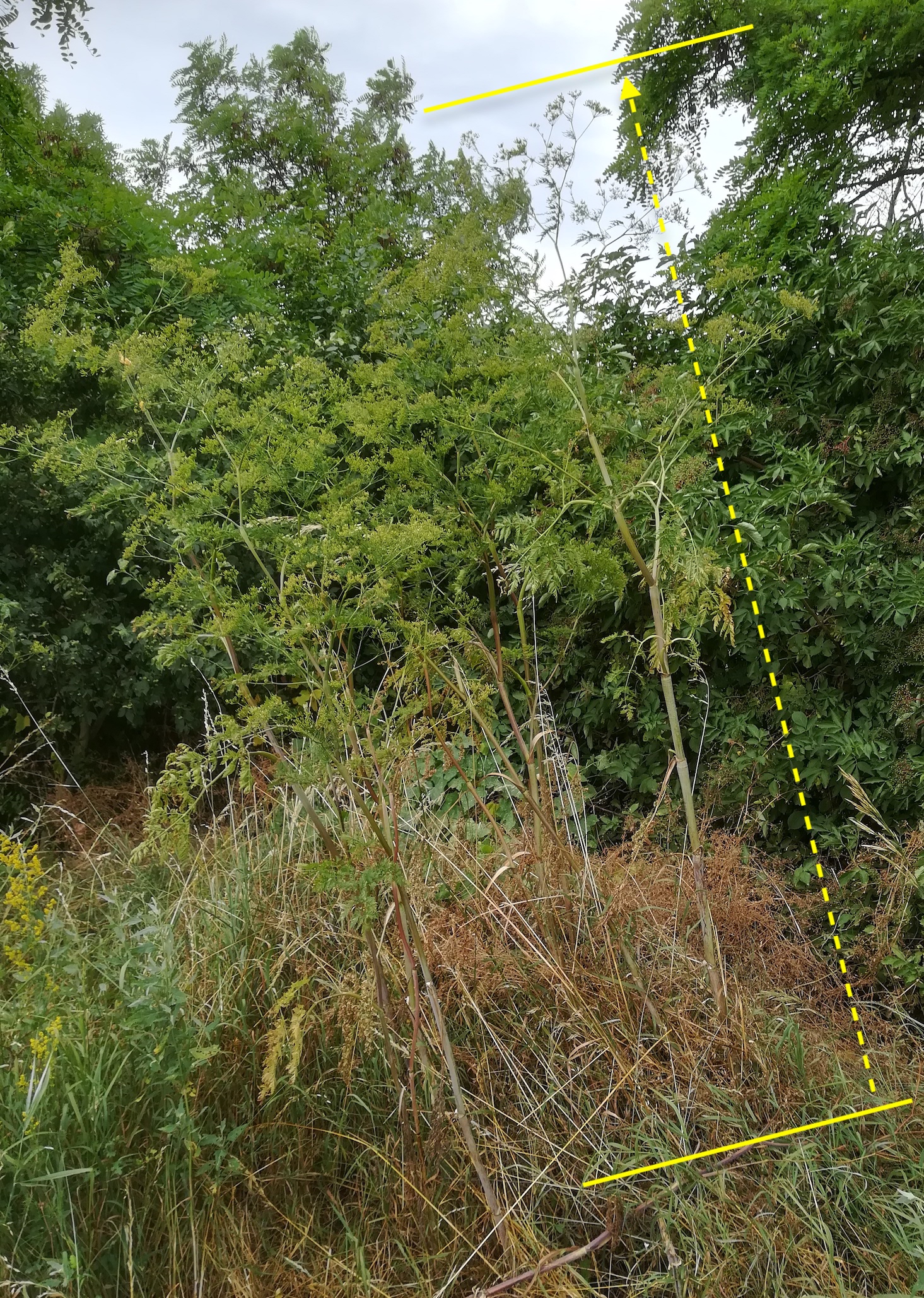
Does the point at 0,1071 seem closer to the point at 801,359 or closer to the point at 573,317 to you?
the point at 573,317

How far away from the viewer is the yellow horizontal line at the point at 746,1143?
1.97 meters

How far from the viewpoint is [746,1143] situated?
81.0 inches

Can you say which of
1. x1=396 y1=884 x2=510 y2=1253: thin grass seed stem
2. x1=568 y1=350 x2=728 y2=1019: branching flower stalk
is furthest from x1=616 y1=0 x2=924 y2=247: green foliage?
x1=396 y1=884 x2=510 y2=1253: thin grass seed stem

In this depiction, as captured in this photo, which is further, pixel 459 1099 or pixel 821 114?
pixel 821 114

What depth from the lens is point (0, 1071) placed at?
2123 mm

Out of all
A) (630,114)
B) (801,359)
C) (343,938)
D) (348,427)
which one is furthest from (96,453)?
(630,114)

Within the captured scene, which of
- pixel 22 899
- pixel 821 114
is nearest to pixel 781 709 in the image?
pixel 22 899

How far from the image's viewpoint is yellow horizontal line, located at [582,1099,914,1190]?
1.97m

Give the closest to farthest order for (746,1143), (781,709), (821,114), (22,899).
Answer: (746,1143), (22,899), (781,709), (821,114)

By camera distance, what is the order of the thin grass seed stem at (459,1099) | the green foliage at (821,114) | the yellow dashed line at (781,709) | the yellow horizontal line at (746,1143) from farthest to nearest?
the green foliage at (821,114), the yellow dashed line at (781,709), the yellow horizontal line at (746,1143), the thin grass seed stem at (459,1099)

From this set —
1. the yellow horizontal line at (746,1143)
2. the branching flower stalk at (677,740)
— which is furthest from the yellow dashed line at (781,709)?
the branching flower stalk at (677,740)

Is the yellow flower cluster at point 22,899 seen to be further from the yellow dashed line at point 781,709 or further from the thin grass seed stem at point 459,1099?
the yellow dashed line at point 781,709

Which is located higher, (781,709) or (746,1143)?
(781,709)

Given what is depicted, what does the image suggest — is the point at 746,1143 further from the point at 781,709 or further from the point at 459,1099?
the point at 781,709
